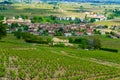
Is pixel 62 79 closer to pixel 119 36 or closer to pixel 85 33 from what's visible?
pixel 119 36

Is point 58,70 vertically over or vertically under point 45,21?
over

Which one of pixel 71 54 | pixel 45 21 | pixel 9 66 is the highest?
pixel 9 66

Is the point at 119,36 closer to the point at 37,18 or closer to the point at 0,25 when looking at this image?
the point at 0,25

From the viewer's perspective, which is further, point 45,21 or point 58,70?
point 45,21

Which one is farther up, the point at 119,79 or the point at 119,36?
the point at 119,79

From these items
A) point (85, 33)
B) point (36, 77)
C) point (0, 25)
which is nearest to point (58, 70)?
point (36, 77)

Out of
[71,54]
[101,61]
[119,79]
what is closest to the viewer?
[119,79]

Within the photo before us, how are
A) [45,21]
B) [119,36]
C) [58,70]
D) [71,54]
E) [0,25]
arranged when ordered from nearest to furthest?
[58,70] → [71,54] → [0,25] → [119,36] → [45,21]

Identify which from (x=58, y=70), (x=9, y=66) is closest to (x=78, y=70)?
(x=58, y=70)

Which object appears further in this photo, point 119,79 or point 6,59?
point 6,59
